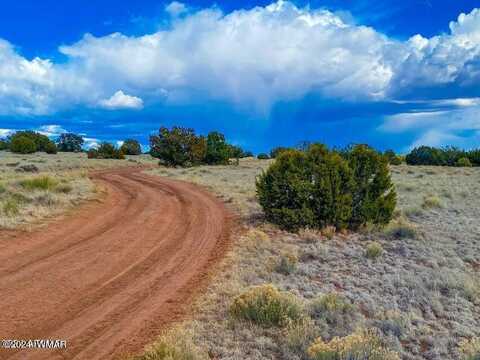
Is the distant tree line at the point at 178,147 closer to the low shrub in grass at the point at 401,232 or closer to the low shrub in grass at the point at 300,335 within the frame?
the low shrub in grass at the point at 401,232

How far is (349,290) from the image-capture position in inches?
358

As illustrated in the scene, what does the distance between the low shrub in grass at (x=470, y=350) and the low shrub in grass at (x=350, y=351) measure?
1064 millimetres

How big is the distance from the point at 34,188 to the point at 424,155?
6725cm

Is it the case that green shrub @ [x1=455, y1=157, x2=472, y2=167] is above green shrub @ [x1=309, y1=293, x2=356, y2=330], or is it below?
above

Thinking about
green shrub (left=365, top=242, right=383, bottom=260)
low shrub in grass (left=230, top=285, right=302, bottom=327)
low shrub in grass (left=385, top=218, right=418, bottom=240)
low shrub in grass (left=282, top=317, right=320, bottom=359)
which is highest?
low shrub in grass (left=385, top=218, right=418, bottom=240)

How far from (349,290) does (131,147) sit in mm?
87050

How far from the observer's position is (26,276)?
9.05m

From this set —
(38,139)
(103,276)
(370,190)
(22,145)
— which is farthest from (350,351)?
(38,139)

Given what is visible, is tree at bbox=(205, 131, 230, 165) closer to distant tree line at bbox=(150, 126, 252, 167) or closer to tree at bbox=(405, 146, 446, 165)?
distant tree line at bbox=(150, 126, 252, 167)

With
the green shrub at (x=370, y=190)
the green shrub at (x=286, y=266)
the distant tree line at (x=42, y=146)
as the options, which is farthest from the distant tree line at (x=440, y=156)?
the green shrub at (x=286, y=266)

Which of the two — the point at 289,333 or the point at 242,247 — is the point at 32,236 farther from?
the point at 289,333

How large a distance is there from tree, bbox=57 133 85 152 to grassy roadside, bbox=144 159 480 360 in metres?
91.2

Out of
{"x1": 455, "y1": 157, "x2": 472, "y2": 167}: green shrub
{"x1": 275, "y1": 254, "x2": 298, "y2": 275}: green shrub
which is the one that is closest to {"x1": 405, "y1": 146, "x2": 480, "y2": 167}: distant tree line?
{"x1": 455, "y1": 157, "x2": 472, "y2": 167}: green shrub

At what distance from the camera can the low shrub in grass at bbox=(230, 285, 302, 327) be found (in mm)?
7098
